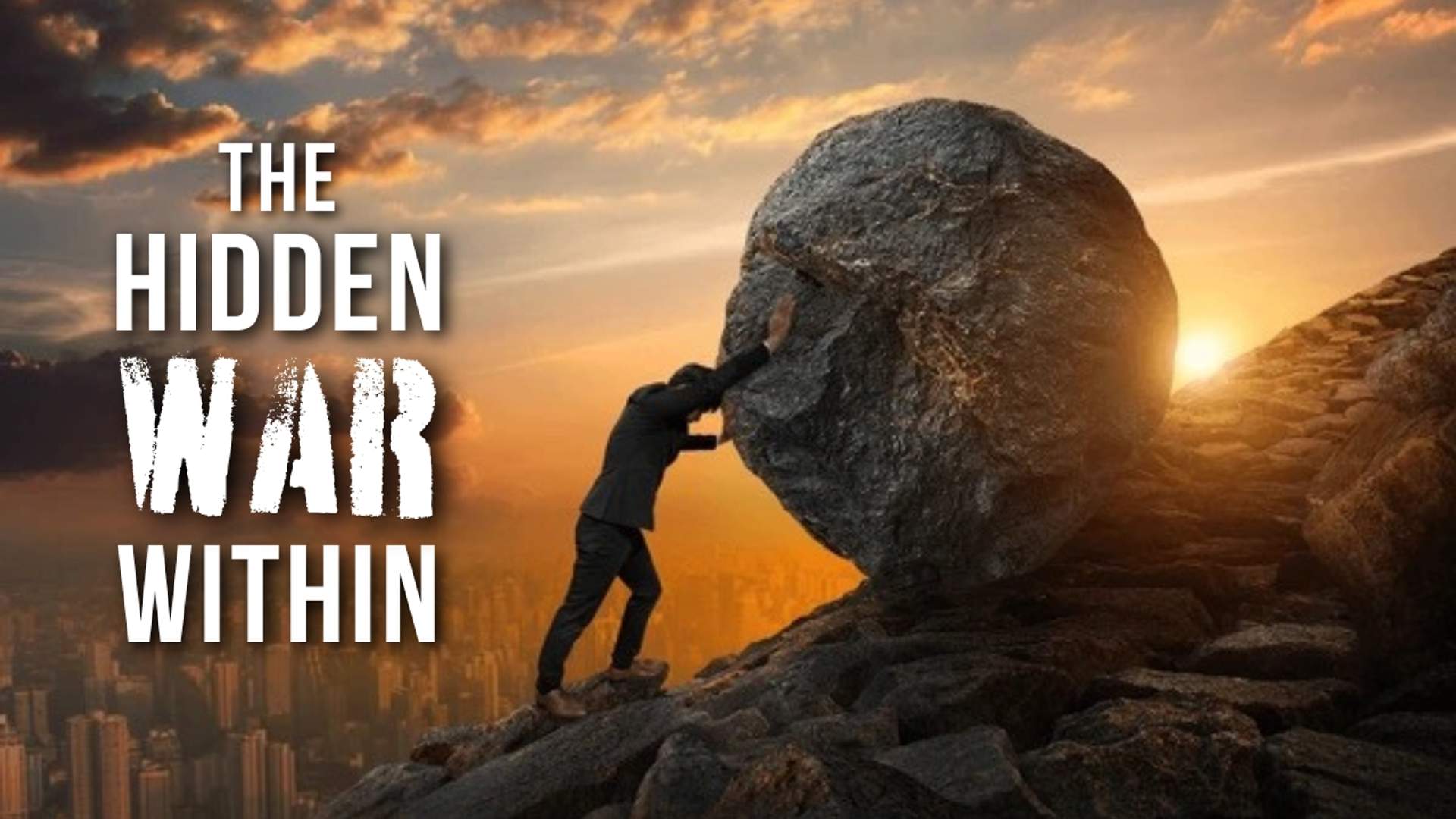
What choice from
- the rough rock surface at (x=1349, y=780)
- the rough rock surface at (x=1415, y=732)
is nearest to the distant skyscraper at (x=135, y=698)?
the rough rock surface at (x=1415, y=732)

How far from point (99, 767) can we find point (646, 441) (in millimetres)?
51857

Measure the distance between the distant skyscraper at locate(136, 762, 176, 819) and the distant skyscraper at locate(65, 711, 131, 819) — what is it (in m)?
0.51

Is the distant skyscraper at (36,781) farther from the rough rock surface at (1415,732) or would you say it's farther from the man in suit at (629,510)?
the rough rock surface at (1415,732)

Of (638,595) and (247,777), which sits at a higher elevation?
(638,595)

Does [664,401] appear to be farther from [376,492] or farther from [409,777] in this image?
[376,492]

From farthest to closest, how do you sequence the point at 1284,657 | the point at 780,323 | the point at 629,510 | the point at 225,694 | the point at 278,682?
the point at 278,682 → the point at 225,694 → the point at 780,323 → the point at 629,510 → the point at 1284,657

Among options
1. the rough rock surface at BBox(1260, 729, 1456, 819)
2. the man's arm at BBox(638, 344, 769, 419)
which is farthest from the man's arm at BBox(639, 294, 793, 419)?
the rough rock surface at BBox(1260, 729, 1456, 819)

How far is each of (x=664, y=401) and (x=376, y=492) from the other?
15.6ft

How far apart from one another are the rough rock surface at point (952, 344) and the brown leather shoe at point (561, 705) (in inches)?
92.2

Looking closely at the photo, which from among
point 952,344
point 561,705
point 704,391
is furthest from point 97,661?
point 952,344

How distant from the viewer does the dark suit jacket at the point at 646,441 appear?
10844 mm

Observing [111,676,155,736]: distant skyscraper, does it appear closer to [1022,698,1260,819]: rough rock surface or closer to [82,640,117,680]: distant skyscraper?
[82,640,117,680]: distant skyscraper

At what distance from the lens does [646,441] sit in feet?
36.1

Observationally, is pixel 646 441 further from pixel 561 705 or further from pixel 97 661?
pixel 97 661
